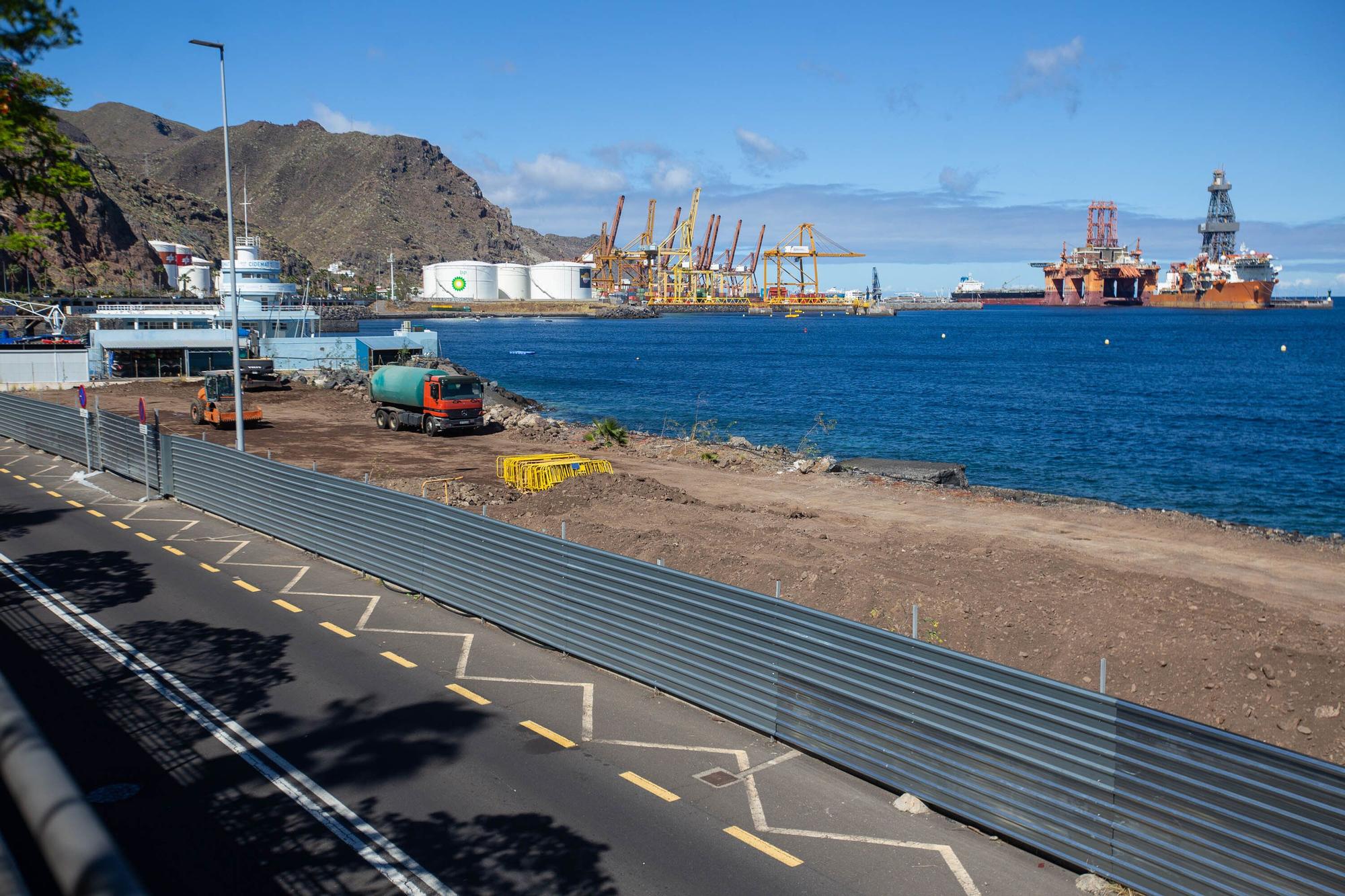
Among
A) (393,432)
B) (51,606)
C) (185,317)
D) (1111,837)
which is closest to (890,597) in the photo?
(1111,837)

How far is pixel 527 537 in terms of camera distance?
13.6 meters

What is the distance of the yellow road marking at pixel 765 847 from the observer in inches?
322

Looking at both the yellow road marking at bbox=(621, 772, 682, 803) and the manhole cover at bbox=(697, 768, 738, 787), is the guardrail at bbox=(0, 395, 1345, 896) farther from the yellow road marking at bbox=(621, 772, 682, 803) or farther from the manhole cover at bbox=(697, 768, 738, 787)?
the yellow road marking at bbox=(621, 772, 682, 803)

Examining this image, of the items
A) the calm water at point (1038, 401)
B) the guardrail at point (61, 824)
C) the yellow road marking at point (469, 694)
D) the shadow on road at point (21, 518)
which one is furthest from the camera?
the calm water at point (1038, 401)

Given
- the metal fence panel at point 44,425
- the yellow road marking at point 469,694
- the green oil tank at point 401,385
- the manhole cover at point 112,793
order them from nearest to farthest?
the manhole cover at point 112,793 < the yellow road marking at point 469,694 < the metal fence panel at point 44,425 < the green oil tank at point 401,385

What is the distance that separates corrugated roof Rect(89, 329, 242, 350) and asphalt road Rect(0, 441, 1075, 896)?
47.5 m

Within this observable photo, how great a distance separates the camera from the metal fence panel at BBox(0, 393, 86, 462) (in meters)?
28.7

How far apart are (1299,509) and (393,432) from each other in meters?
33.9

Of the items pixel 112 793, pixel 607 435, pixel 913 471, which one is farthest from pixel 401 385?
pixel 112 793

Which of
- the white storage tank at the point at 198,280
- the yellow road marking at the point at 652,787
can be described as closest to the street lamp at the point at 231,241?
the yellow road marking at the point at 652,787

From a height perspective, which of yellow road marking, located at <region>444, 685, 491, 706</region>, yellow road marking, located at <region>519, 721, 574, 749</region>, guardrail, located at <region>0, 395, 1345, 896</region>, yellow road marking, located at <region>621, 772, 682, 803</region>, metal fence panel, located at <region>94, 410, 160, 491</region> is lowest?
yellow road marking, located at <region>621, 772, 682, 803</region>

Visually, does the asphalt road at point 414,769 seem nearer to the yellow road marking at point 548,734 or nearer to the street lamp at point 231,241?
the yellow road marking at point 548,734

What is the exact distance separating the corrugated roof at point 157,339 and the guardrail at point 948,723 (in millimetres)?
51013

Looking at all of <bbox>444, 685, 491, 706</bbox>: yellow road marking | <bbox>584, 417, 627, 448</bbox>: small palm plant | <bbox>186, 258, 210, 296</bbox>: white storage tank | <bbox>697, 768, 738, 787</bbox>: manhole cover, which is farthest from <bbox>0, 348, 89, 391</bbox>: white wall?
<bbox>186, 258, 210, 296</bbox>: white storage tank
